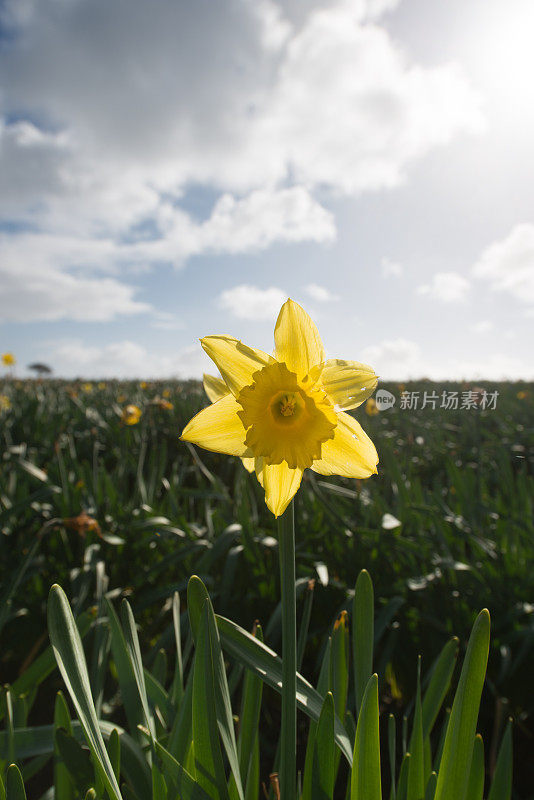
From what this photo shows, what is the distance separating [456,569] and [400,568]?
243 mm

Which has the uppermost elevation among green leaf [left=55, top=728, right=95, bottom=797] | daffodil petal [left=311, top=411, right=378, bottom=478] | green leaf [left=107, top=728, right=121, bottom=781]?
daffodil petal [left=311, top=411, right=378, bottom=478]

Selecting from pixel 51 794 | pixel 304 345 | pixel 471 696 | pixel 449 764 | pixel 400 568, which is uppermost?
pixel 304 345

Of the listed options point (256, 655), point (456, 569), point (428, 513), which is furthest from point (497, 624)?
point (256, 655)

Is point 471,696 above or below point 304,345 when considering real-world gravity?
below

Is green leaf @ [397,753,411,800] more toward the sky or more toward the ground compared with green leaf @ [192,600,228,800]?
more toward the ground

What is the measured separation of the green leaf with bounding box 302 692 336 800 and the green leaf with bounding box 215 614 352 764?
0.03 metres

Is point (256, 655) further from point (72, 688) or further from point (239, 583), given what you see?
point (239, 583)

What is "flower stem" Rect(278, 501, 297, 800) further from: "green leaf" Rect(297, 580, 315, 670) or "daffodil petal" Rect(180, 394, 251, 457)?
"green leaf" Rect(297, 580, 315, 670)

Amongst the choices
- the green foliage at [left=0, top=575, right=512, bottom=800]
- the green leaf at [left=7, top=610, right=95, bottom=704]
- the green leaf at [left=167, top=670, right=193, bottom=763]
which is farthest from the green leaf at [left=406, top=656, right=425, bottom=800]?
the green leaf at [left=7, top=610, right=95, bottom=704]

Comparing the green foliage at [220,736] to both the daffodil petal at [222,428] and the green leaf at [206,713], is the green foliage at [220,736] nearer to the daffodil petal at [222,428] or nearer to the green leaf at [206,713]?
the green leaf at [206,713]

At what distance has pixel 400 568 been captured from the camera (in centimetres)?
191

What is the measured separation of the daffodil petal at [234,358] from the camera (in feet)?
2.18

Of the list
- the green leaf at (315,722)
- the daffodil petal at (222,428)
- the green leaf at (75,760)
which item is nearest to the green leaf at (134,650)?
the green leaf at (75,760)

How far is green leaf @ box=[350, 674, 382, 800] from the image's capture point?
0.64 m
